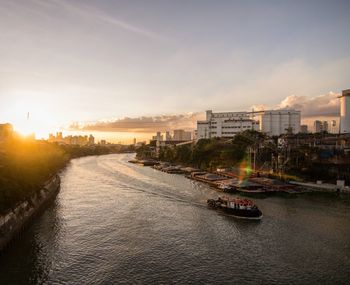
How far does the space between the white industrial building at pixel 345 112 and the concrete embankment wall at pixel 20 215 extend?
10078cm

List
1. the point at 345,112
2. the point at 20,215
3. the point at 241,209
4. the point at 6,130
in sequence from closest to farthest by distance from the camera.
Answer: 1. the point at 20,215
2. the point at 241,209
3. the point at 345,112
4. the point at 6,130

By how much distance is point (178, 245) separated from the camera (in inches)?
1321

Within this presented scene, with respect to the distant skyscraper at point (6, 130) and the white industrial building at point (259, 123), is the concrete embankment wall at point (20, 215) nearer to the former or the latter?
the distant skyscraper at point (6, 130)

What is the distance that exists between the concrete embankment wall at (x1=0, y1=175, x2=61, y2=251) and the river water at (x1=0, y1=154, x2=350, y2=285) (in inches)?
45.8

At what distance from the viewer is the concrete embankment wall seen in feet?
108

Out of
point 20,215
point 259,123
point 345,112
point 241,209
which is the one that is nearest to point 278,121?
point 259,123

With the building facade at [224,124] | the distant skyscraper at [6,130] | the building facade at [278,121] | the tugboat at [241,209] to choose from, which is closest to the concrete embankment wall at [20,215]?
the tugboat at [241,209]

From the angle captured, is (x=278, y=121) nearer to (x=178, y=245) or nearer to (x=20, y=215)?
(x=178, y=245)

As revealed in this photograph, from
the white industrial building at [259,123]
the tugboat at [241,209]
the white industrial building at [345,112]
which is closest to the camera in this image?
the tugboat at [241,209]

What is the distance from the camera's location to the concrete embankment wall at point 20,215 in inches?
1302

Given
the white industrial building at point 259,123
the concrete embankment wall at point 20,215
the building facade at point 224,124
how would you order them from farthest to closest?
the white industrial building at point 259,123 < the building facade at point 224,124 < the concrete embankment wall at point 20,215

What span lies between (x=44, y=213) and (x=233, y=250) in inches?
1236

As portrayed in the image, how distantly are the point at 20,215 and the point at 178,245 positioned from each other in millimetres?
21713

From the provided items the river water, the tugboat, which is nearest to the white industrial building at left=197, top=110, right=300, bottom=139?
the river water
